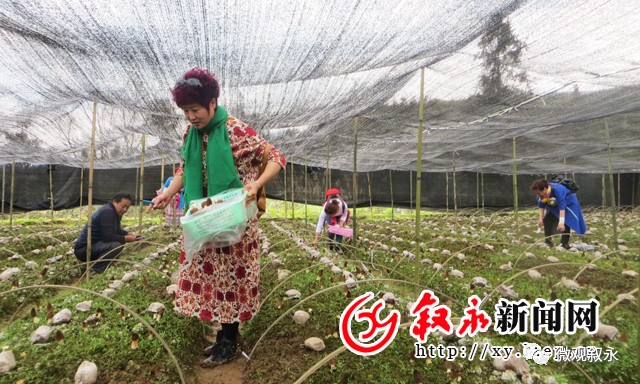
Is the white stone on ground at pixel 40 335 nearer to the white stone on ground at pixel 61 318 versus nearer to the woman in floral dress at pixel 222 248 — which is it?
the white stone on ground at pixel 61 318

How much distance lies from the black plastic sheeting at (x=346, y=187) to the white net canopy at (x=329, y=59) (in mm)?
6397

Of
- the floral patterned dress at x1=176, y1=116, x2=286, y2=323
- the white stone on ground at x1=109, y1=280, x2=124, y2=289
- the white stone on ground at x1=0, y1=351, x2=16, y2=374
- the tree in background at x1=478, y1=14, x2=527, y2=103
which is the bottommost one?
the white stone on ground at x1=0, y1=351, x2=16, y2=374

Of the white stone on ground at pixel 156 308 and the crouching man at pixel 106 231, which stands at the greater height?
the crouching man at pixel 106 231

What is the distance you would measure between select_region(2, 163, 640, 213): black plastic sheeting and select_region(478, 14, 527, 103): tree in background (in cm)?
707

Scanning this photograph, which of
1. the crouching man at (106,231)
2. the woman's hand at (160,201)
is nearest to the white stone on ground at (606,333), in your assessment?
the woman's hand at (160,201)

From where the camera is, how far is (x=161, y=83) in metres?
3.19

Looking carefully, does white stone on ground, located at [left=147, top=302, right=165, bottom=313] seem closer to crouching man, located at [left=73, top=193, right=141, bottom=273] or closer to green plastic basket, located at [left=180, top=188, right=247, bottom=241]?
green plastic basket, located at [left=180, top=188, right=247, bottom=241]

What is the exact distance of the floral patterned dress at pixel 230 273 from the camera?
188 centimetres

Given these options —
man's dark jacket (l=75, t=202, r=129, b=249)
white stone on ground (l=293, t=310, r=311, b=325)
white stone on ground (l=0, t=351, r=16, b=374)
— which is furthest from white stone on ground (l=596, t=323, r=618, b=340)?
man's dark jacket (l=75, t=202, r=129, b=249)

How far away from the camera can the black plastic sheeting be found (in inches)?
434

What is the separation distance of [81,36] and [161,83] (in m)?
0.86

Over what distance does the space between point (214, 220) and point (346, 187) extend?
39.1 feet

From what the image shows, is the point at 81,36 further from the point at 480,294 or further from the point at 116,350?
the point at 480,294

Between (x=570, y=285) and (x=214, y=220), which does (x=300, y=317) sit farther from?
(x=570, y=285)
